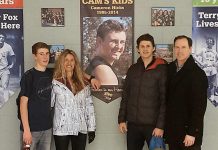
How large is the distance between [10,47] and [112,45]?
3.36 feet

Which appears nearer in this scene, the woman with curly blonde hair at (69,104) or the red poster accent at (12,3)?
the woman with curly blonde hair at (69,104)

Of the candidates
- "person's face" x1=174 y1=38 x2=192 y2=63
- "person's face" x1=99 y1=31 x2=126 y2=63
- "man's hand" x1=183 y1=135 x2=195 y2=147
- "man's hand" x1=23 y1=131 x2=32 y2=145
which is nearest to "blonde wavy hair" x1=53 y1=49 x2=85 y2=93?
"person's face" x1=99 y1=31 x2=126 y2=63

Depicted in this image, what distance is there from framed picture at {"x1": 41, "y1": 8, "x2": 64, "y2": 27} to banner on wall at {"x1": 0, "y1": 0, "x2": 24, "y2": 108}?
0.23 metres

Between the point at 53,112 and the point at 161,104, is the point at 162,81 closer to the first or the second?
the point at 161,104

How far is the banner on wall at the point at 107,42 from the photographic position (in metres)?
3.16

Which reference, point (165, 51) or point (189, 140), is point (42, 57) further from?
point (189, 140)

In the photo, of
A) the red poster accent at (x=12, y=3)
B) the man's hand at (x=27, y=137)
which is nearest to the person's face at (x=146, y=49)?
the man's hand at (x=27, y=137)

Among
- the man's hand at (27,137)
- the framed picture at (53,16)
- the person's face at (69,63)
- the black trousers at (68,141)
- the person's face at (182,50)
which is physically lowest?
the black trousers at (68,141)

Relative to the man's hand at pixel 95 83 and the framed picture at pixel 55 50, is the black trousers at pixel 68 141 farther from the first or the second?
the framed picture at pixel 55 50

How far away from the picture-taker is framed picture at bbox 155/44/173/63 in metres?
3.15

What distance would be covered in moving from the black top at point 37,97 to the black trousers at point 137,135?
2.40ft

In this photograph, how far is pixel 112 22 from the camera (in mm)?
3174

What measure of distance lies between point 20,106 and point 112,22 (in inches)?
47.4

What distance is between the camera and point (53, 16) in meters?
3.17
